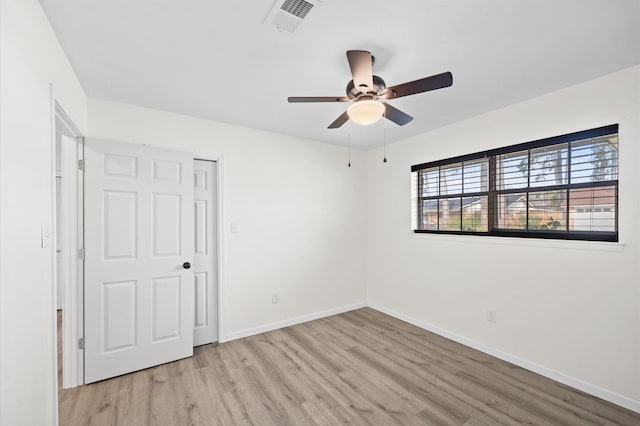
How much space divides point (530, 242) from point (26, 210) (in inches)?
139

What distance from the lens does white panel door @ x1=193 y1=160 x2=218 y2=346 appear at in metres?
3.07

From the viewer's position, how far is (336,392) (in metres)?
2.22

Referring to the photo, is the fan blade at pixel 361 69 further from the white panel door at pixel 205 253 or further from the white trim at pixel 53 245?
the white panel door at pixel 205 253

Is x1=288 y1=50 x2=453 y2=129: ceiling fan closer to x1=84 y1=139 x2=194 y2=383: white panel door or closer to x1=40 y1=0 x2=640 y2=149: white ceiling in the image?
x1=40 y1=0 x2=640 y2=149: white ceiling

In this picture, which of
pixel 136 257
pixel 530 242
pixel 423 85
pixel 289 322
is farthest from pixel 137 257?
pixel 530 242

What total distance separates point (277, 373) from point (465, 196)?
107 inches

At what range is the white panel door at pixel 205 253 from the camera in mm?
3066

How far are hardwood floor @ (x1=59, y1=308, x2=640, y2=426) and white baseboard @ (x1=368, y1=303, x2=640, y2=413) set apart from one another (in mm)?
60

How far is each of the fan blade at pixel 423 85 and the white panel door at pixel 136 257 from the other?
209cm

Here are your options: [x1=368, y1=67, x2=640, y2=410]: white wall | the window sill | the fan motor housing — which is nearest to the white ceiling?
the fan motor housing

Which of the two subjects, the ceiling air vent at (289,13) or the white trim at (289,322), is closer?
the ceiling air vent at (289,13)

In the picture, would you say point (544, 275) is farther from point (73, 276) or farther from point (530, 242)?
point (73, 276)

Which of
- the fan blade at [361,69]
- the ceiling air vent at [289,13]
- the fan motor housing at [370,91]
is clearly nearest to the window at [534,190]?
the fan motor housing at [370,91]

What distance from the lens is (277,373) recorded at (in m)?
2.49
